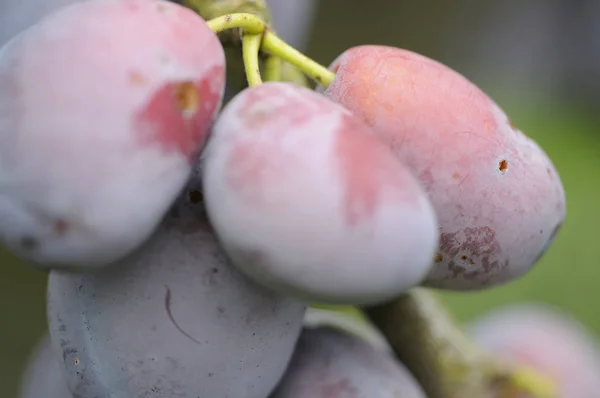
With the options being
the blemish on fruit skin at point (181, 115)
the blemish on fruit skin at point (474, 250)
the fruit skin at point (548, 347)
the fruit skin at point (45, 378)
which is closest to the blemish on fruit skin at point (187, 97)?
the blemish on fruit skin at point (181, 115)

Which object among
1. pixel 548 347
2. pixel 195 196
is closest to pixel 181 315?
pixel 195 196

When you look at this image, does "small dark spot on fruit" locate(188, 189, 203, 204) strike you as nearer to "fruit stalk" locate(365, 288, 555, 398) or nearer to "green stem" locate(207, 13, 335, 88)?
"green stem" locate(207, 13, 335, 88)

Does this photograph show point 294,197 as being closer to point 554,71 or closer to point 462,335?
point 462,335

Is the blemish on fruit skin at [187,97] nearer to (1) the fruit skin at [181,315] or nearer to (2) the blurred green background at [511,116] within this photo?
(1) the fruit skin at [181,315]

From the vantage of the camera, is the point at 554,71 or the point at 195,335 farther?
the point at 554,71

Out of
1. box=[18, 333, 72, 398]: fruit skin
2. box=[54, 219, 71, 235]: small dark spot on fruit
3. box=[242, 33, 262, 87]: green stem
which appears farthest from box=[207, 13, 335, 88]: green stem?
box=[18, 333, 72, 398]: fruit skin

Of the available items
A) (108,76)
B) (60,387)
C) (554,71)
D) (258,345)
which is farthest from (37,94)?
(554,71)
